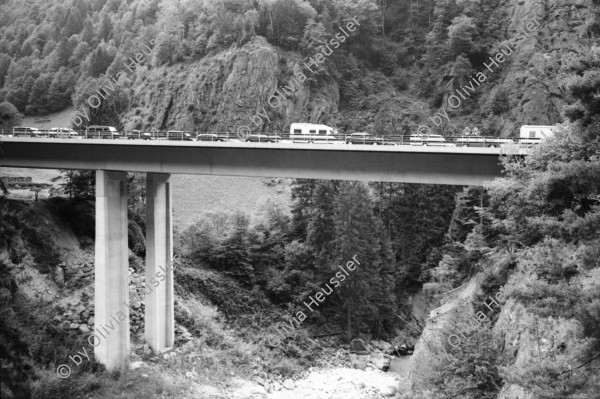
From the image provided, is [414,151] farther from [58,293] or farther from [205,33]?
[205,33]

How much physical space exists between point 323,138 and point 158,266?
12576mm

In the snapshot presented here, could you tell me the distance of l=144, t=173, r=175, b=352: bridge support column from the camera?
97.3 ft

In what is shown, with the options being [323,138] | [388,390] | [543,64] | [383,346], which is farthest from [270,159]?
[543,64]

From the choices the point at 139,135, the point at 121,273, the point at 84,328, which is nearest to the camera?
the point at 121,273

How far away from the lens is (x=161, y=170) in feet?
92.3

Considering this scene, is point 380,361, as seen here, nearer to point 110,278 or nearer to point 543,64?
point 110,278

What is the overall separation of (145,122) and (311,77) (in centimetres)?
2318

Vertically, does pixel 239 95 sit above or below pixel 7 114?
above

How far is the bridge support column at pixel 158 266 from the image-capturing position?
2967cm

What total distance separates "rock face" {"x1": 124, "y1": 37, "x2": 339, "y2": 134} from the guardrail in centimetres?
3311

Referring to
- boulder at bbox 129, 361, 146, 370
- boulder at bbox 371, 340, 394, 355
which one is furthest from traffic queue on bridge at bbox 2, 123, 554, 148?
boulder at bbox 371, 340, 394, 355

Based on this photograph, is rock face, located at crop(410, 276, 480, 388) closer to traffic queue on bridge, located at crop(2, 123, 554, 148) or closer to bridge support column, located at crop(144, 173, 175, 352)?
traffic queue on bridge, located at crop(2, 123, 554, 148)

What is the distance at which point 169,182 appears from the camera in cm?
3112

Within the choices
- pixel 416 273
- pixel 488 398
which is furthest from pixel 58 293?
pixel 416 273
